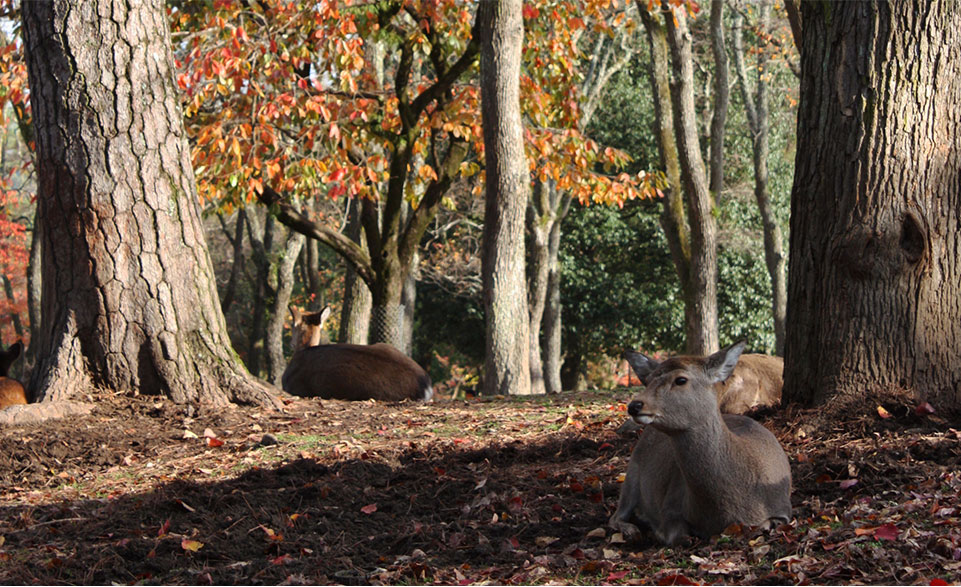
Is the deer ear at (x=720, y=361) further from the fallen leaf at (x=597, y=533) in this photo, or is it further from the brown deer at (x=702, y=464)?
the fallen leaf at (x=597, y=533)

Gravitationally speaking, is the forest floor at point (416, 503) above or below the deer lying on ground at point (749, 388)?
below

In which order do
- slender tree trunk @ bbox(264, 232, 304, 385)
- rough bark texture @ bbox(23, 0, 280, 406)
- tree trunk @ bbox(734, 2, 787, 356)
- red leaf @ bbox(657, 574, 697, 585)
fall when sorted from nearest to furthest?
red leaf @ bbox(657, 574, 697, 585) → rough bark texture @ bbox(23, 0, 280, 406) → tree trunk @ bbox(734, 2, 787, 356) → slender tree trunk @ bbox(264, 232, 304, 385)

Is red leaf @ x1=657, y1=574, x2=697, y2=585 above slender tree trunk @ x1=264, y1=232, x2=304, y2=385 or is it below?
below

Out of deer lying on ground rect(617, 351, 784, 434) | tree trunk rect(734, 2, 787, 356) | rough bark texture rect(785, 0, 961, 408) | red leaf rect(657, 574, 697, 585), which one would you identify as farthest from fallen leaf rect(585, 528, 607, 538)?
tree trunk rect(734, 2, 787, 356)

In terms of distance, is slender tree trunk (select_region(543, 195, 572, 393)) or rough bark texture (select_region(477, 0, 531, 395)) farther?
slender tree trunk (select_region(543, 195, 572, 393))

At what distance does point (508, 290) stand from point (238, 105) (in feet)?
19.8

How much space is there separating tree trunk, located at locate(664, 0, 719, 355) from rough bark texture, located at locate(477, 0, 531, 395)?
443cm

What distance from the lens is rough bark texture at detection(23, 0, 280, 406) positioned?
26.6 feet

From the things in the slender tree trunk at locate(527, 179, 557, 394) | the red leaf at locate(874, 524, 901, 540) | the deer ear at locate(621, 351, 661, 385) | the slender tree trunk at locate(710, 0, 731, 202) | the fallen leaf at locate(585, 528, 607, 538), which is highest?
the slender tree trunk at locate(710, 0, 731, 202)

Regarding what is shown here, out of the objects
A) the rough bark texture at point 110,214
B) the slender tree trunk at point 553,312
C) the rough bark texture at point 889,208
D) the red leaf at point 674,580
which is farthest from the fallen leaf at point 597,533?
the slender tree trunk at point 553,312

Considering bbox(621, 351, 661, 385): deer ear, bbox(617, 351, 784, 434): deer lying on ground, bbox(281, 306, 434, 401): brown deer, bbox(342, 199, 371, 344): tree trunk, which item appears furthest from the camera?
bbox(342, 199, 371, 344): tree trunk

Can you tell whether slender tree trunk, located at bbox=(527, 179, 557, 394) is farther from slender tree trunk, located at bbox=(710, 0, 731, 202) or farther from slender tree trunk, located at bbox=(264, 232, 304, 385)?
slender tree trunk, located at bbox=(264, 232, 304, 385)

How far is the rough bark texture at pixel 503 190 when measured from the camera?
39.5ft

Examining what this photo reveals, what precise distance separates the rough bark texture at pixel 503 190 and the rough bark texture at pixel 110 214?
14.6ft
